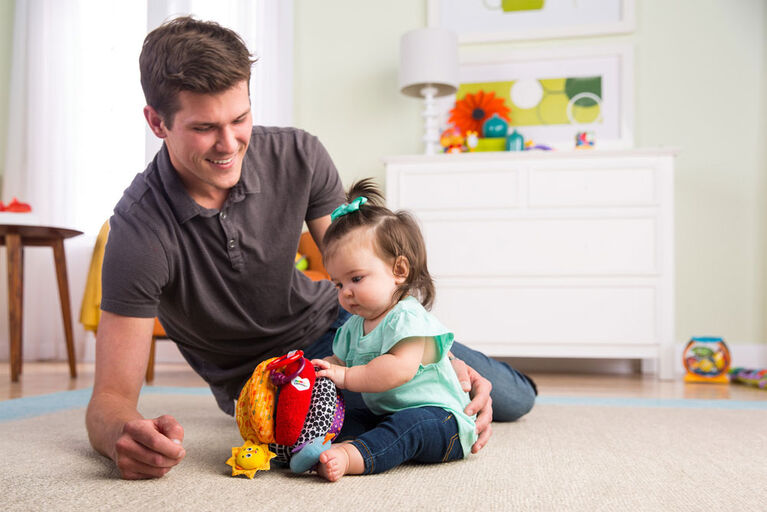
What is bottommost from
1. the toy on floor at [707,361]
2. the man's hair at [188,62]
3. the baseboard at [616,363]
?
the baseboard at [616,363]

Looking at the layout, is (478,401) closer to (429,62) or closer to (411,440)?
(411,440)

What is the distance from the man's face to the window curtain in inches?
113

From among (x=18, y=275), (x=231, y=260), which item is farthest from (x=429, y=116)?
(x=231, y=260)

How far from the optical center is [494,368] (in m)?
1.62

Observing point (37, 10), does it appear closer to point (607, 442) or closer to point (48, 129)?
point (48, 129)

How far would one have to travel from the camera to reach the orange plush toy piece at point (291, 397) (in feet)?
3.38

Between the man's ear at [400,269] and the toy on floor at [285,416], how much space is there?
22 centimetres

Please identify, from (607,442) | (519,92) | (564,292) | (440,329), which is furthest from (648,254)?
(440,329)

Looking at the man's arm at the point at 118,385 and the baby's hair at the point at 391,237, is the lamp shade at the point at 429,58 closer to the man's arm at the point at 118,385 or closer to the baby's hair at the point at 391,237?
the baby's hair at the point at 391,237

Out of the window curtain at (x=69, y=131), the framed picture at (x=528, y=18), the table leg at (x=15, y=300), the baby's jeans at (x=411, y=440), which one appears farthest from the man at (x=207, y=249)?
the window curtain at (x=69, y=131)

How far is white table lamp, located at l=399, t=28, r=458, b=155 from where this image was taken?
3316mm

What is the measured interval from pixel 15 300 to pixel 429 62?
2.06 m

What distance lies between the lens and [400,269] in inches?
46.7

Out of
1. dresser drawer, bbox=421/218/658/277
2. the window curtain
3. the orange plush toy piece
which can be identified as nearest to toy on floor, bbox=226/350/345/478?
the orange plush toy piece
